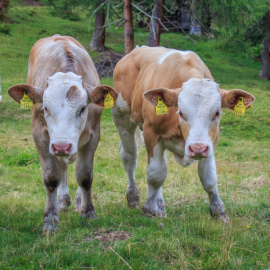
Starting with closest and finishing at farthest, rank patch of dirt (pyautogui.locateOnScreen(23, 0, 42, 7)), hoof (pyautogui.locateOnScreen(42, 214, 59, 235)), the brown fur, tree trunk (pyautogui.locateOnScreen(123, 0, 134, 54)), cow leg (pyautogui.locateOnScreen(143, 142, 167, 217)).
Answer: hoof (pyautogui.locateOnScreen(42, 214, 59, 235)) < the brown fur < cow leg (pyautogui.locateOnScreen(143, 142, 167, 217)) < tree trunk (pyautogui.locateOnScreen(123, 0, 134, 54)) < patch of dirt (pyautogui.locateOnScreen(23, 0, 42, 7))

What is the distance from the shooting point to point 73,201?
268 inches

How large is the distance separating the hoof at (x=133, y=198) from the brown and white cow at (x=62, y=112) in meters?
0.96

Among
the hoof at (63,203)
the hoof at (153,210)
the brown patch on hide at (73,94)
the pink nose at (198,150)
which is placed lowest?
the hoof at (63,203)

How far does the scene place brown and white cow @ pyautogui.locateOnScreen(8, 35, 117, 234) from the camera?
4.67 metres

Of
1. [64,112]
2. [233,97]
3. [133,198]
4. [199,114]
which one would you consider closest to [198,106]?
[199,114]

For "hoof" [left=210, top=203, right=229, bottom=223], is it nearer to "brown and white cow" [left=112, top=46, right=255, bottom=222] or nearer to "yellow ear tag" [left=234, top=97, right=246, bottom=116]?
"brown and white cow" [left=112, top=46, right=255, bottom=222]

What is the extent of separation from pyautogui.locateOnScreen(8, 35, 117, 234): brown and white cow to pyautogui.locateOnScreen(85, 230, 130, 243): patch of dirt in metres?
0.62

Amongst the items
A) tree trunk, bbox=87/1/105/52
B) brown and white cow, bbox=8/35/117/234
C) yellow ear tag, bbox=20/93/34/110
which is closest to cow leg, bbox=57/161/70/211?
brown and white cow, bbox=8/35/117/234

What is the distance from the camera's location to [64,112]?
4672 mm

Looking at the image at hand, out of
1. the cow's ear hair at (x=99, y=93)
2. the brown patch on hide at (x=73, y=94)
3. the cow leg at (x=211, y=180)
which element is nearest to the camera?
the brown patch on hide at (x=73, y=94)

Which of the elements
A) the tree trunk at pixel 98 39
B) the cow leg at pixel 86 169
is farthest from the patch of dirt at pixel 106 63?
the cow leg at pixel 86 169

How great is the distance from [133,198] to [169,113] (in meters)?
1.67

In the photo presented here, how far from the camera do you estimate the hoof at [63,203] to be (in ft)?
20.5

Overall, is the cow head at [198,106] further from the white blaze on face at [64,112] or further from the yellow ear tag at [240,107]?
the white blaze on face at [64,112]
